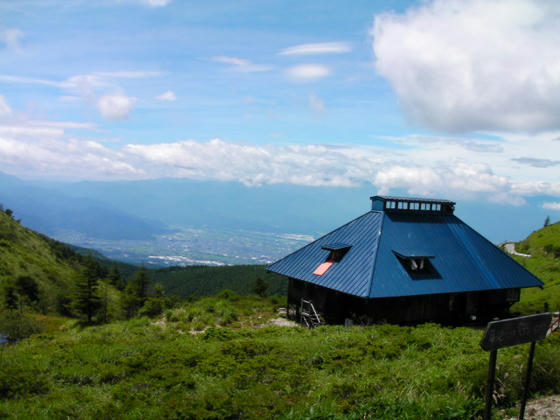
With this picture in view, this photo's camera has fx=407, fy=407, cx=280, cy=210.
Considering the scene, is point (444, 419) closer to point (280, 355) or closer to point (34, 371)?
point (280, 355)

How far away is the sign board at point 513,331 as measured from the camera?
22.5 feet

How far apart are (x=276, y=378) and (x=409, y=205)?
18.6 meters

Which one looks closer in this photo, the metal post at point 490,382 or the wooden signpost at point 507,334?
the wooden signpost at point 507,334

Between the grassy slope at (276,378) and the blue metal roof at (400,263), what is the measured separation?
19.4ft

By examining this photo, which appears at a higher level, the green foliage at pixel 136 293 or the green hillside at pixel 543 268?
the green hillside at pixel 543 268

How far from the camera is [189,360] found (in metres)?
12.1

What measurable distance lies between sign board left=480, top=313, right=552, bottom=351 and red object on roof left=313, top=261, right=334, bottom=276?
15.7 m

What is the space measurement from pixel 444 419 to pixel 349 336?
7806mm

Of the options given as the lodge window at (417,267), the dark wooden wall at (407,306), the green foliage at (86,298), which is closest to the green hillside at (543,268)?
the dark wooden wall at (407,306)

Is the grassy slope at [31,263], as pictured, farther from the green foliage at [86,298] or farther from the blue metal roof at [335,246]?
the blue metal roof at [335,246]

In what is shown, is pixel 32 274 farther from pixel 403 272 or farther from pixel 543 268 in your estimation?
pixel 543 268

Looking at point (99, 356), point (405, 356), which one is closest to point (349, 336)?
point (405, 356)

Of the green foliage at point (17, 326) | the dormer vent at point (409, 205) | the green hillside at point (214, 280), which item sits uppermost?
the dormer vent at point (409, 205)

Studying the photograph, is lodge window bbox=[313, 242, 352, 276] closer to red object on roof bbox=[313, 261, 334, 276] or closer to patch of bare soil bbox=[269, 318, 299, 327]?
red object on roof bbox=[313, 261, 334, 276]
